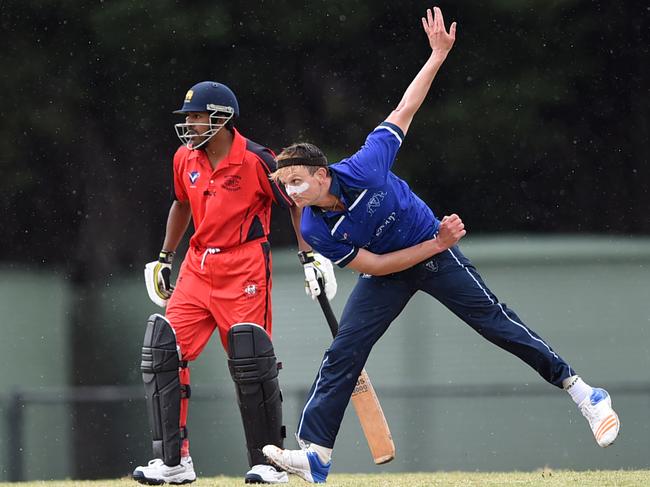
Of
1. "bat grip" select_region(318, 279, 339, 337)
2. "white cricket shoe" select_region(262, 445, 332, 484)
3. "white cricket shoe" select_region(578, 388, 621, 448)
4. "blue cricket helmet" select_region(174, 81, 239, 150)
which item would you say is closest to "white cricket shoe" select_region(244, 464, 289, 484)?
"white cricket shoe" select_region(262, 445, 332, 484)

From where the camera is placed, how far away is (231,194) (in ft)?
19.1

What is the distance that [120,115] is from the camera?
10227 millimetres

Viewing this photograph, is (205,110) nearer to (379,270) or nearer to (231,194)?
(231,194)

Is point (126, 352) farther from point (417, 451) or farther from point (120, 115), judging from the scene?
point (417, 451)

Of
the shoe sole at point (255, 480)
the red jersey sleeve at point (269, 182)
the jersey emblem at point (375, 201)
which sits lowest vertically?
the shoe sole at point (255, 480)

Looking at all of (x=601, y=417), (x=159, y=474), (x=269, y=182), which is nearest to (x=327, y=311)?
(x=269, y=182)

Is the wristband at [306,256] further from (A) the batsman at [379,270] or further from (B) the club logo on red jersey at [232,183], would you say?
(A) the batsman at [379,270]

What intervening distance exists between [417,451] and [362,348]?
4.13 m

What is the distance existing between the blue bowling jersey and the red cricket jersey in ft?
1.64

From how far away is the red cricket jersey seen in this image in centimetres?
582

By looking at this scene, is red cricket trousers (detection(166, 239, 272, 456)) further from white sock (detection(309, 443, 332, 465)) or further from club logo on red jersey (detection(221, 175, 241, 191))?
white sock (detection(309, 443, 332, 465))

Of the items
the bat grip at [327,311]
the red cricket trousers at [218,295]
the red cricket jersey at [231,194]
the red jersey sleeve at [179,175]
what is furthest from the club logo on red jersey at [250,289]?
the red jersey sleeve at [179,175]

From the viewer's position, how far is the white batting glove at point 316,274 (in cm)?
590

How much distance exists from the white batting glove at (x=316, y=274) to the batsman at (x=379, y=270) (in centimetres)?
42
